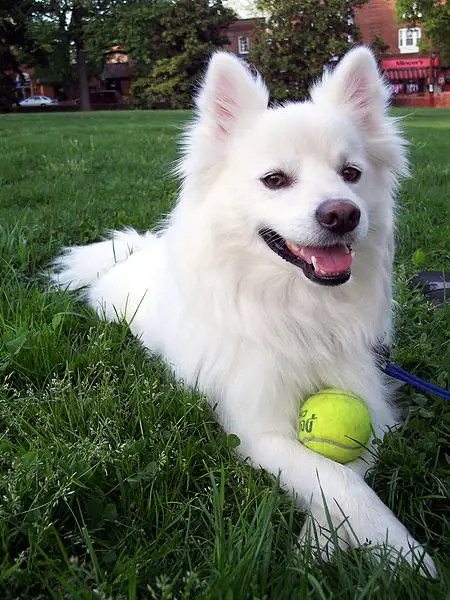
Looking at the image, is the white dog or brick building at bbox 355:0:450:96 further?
brick building at bbox 355:0:450:96

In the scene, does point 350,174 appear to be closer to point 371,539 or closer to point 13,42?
point 371,539

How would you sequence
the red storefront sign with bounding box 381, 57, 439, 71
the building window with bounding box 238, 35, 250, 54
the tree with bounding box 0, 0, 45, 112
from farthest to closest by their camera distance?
the building window with bounding box 238, 35, 250, 54 → the red storefront sign with bounding box 381, 57, 439, 71 → the tree with bounding box 0, 0, 45, 112

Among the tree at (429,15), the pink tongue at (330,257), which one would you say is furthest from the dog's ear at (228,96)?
the tree at (429,15)

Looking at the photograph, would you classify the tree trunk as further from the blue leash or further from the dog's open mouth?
the blue leash

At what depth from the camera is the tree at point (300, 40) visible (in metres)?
34.0

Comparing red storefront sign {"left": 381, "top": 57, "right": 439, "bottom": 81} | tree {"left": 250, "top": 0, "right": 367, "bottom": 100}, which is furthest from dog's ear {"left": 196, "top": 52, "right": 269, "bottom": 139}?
red storefront sign {"left": 381, "top": 57, "right": 439, "bottom": 81}

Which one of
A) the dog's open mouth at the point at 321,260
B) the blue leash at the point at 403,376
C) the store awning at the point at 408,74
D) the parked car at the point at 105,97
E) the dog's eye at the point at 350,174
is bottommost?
the blue leash at the point at 403,376

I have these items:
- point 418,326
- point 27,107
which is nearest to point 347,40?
point 27,107

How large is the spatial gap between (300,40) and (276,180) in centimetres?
3608

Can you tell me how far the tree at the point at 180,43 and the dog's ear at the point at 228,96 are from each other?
120 feet

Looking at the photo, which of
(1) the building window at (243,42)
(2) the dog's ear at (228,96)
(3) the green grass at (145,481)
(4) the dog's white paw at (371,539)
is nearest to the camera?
(3) the green grass at (145,481)

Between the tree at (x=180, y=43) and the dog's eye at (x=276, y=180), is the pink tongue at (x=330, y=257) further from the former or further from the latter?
the tree at (x=180, y=43)

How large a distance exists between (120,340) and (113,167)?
5.64m

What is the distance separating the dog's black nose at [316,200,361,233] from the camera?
211 centimetres
